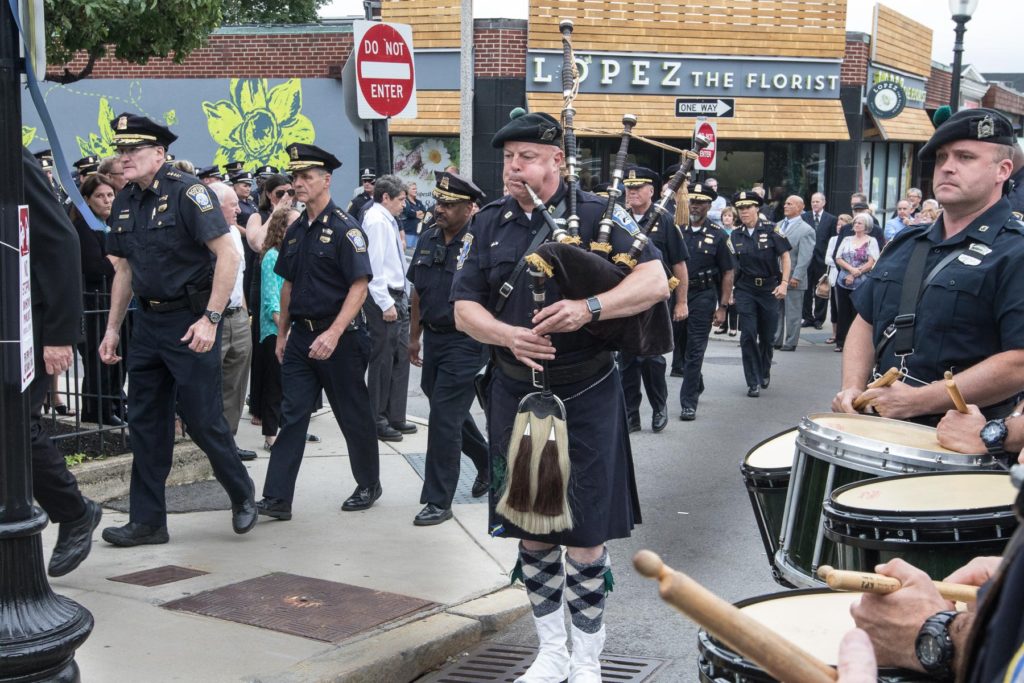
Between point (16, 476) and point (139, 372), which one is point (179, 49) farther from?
point (16, 476)

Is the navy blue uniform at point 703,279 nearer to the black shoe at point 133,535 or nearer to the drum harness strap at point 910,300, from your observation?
the black shoe at point 133,535

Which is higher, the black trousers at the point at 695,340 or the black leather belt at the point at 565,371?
the black leather belt at the point at 565,371

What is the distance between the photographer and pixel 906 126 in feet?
91.0

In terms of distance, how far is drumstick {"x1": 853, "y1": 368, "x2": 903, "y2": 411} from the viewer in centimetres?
407

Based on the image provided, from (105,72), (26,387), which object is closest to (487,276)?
(26,387)

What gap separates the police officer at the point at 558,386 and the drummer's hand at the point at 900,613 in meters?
2.31

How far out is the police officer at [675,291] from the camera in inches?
385

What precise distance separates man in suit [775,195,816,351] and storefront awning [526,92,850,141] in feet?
24.2

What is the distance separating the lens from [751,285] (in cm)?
1312

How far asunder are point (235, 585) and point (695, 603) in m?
4.51

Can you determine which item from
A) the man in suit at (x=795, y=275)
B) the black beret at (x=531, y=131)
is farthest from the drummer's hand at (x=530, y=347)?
the man in suit at (x=795, y=275)

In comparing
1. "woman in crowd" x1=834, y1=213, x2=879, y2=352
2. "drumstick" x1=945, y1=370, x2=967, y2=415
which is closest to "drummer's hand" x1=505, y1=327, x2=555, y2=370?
"drumstick" x1=945, y1=370, x2=967, y2=415

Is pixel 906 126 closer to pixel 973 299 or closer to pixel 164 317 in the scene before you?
pixel 164 317

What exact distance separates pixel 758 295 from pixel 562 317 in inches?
362
